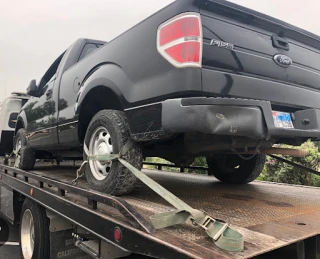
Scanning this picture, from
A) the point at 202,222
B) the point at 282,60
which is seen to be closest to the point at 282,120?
the point at 282,60

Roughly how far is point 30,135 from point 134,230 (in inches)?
148

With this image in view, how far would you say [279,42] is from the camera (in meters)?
2.67

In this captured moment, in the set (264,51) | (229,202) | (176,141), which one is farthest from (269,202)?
(264,51)

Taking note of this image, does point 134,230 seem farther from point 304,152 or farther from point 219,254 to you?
point 304,152

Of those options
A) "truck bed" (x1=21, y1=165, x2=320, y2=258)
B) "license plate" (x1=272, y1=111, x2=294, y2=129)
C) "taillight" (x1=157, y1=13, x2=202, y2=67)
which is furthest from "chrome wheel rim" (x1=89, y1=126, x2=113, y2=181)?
"license plate" (x1=272, y1=111, x2=294, y2=129)

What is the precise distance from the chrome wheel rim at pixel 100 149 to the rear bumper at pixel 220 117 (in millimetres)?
814

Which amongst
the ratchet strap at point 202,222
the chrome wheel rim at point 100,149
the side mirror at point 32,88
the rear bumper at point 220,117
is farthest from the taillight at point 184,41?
the side mirror at point 32,88

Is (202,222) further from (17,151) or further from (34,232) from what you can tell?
(17,151)

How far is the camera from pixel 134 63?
2.61 metres

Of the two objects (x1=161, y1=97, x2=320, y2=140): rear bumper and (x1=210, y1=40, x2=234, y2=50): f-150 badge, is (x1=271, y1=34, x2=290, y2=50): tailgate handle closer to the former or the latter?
(x1=210, y1=40, x2=234, y2=50): f-150 badge

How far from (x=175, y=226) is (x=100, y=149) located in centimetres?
127

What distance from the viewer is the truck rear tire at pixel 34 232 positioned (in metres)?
3.18

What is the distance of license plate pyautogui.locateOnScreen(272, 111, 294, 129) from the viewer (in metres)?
2.33

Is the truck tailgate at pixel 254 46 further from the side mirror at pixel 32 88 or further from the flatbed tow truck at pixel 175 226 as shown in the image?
the side mirror at pixel 32 88
